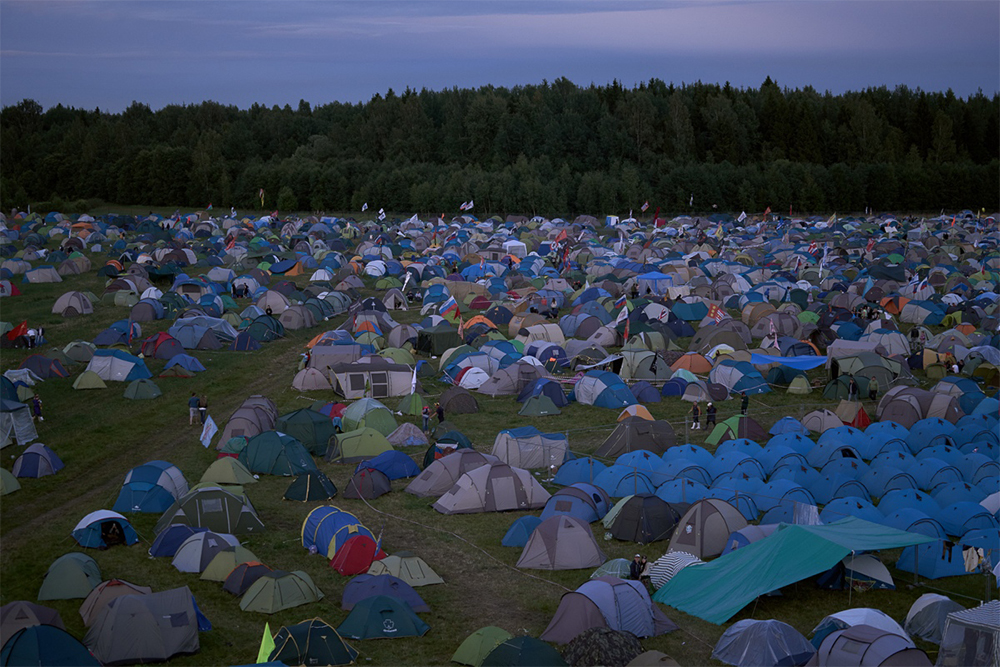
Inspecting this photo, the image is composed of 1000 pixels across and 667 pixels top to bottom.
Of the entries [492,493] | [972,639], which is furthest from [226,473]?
[972,639]

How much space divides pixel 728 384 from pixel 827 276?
16.0 meters

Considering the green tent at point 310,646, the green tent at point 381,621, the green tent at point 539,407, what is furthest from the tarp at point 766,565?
the green tent at point 539,407

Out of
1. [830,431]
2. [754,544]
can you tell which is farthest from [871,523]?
[830,431]

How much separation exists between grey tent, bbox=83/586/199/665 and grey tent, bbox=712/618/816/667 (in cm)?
648

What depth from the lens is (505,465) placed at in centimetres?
1738

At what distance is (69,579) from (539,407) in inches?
478

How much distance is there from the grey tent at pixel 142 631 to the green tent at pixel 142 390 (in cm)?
1286

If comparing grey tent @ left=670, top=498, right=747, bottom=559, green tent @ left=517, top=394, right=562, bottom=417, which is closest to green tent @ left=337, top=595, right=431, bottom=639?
grey tent @ left=670, top=498, right=747, bottom=559

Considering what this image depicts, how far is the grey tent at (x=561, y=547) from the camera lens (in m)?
14.7

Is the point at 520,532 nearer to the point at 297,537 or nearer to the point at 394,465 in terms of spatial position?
the point at 297,537

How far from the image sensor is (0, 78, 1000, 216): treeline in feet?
249

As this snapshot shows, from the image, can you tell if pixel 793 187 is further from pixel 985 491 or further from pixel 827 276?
pixel 985 491

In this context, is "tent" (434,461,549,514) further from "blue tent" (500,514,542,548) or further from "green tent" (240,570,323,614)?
"green tent" (240,570,323,614)

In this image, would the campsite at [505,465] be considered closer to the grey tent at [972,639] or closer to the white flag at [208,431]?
the grey tent at [972,639]
